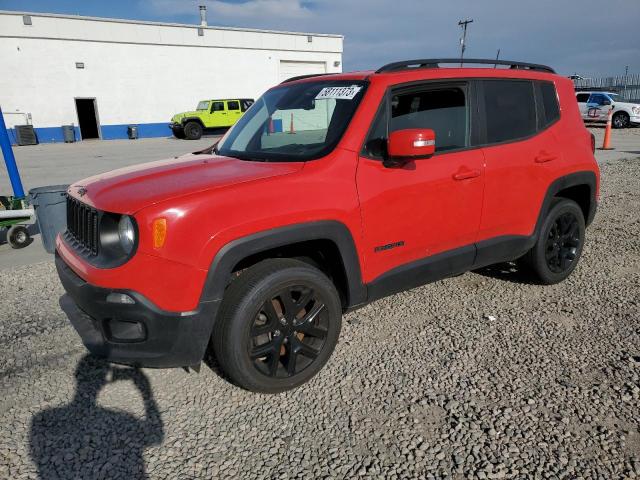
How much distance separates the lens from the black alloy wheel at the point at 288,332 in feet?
8.70

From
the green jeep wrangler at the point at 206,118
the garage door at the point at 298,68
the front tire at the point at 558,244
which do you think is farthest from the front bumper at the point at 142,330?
the garage door at the point at 298,68

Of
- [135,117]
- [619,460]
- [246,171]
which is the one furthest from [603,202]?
[135,117]

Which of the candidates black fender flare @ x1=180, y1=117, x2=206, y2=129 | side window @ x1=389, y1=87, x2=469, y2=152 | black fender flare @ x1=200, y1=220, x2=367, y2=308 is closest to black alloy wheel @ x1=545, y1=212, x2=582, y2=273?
side window @ x1=389, y1=87, x2=469, y2=152

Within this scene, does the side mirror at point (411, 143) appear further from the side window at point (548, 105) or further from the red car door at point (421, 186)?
the side window at point (548, 105)

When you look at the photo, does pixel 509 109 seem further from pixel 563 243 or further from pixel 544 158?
pixel 563 243

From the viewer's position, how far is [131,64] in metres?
27.8

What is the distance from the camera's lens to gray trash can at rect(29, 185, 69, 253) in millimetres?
5164

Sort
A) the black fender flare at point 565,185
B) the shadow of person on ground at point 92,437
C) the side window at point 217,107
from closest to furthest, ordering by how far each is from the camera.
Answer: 1. the shadow of person on ground at point 92,437
2. the black fender flare at point 565,185
3. the side window at point 217,107

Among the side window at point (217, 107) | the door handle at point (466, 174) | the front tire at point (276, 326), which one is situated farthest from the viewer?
the side window at point (217, 107)

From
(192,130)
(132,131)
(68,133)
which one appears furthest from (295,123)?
(132,131)

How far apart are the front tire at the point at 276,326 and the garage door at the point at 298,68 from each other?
3157 cm

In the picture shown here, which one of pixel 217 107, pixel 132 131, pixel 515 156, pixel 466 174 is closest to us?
pixel 466 174

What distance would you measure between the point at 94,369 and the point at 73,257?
2.75 feet

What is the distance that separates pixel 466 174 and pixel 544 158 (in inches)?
36.7
